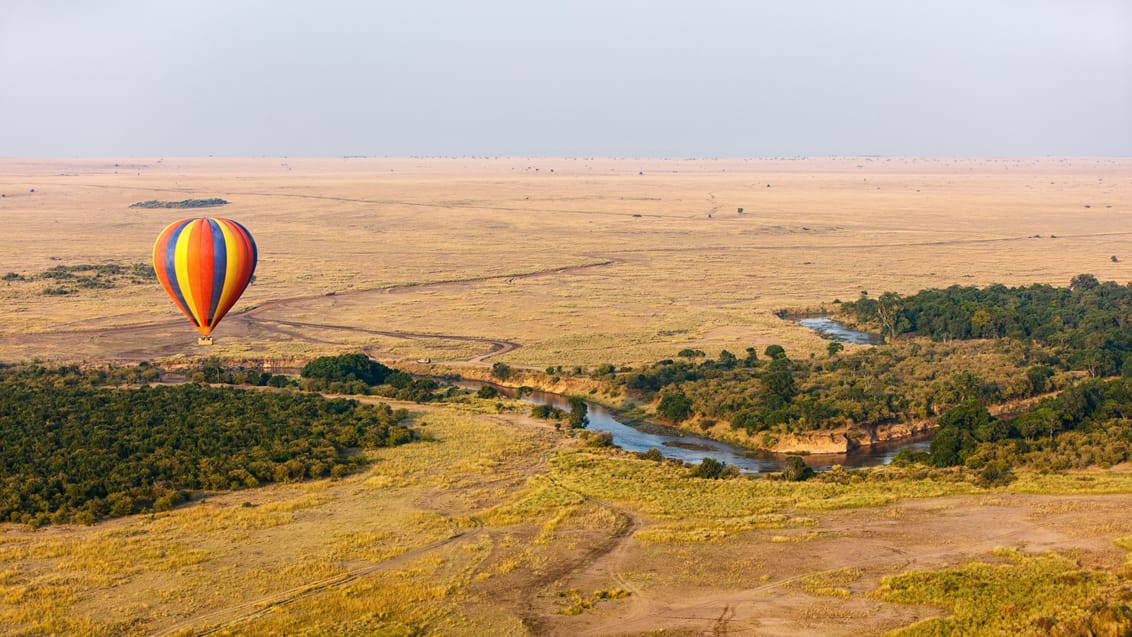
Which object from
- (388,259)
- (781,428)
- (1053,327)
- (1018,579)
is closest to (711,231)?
(388,259)

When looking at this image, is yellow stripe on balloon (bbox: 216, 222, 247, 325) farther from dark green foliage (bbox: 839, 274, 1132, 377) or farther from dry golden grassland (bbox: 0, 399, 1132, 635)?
dark green foliage (bbox: 839, 274, 1132, 377)

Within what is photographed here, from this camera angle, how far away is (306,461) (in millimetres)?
36562

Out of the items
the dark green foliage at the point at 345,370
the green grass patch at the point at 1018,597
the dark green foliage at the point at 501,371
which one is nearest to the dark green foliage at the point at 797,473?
the green grass patch at the point at 1018,597

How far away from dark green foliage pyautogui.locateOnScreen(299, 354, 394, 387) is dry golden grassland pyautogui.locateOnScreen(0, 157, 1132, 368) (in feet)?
18.8

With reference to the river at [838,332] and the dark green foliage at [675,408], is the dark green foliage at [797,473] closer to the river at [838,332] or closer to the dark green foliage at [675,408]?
the dark green foliage at [675,408]

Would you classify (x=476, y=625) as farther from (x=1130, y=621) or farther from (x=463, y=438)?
(x=463, y=438)

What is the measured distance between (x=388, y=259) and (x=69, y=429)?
198ft

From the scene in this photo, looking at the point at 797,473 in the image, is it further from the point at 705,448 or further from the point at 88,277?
the point at 88,277

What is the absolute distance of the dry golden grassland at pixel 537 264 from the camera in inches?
2474

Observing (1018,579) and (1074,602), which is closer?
(1074,602)

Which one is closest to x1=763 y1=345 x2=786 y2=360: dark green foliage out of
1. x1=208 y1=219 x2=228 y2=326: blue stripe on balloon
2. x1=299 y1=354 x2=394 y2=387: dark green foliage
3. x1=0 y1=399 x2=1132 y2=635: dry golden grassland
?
x1=299 y1=354 x2=394 y2=387: dark green foliage

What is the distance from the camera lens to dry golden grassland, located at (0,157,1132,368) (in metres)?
62.8

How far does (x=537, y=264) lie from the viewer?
95062 millimetres

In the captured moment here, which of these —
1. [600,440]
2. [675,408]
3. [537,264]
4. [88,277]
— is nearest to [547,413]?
[600,440]
